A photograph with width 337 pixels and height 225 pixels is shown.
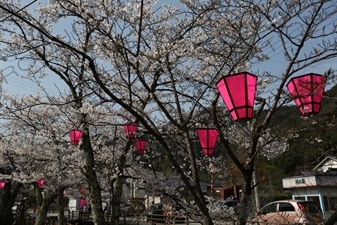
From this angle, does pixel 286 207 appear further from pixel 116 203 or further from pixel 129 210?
pixel 116 203

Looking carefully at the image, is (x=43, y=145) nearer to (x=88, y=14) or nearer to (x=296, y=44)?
(x=88, y=14)

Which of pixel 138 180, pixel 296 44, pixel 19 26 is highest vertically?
pixel 19 26

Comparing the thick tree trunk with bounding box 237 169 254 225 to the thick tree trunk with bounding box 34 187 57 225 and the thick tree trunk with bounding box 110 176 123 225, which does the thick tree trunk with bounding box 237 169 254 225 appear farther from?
the thick tree trunk with bounding box 34 187 57 225

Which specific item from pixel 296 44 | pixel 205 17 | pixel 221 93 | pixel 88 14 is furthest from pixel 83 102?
pixel 296 44

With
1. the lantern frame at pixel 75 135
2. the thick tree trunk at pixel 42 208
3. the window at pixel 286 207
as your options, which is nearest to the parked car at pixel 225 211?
the lantern frame at pixel 75 135

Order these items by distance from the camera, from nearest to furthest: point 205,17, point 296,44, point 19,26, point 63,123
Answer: point 296,44, point 205,17, point 19,26, point 63,123

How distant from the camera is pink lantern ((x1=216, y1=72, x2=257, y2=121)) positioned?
2.70 m

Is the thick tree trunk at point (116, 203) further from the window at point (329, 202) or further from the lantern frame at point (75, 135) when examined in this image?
the window at point (329, 202)

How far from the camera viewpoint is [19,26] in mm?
6762

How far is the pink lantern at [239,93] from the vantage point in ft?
8.84

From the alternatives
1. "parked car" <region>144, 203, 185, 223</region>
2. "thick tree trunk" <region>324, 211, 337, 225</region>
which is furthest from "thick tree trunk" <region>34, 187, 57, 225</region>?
"thick tree trunk" <region>324, 211, 337, 225</region>

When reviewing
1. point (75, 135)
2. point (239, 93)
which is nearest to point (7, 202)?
point (75, 135)

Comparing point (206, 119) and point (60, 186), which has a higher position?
point (206, 119)

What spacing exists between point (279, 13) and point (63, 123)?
25.9 ft
